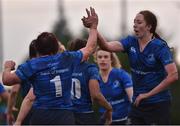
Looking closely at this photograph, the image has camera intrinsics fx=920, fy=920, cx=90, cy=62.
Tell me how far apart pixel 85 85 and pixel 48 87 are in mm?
2152

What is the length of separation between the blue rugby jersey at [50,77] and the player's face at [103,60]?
151 inches

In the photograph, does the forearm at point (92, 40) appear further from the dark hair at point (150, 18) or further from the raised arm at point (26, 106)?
the raised arm at point (26, 106)

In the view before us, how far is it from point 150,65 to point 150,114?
675 mm

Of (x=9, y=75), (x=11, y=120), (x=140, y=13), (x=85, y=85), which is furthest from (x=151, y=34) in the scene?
(x=11, y=120)

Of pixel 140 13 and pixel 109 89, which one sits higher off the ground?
pixel 140 13

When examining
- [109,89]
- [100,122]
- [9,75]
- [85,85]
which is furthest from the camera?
[109,89]

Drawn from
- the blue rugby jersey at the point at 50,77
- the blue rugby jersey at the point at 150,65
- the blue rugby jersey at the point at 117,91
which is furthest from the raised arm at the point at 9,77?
the blue rugby jersey at the point at 117,91

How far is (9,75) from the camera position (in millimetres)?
10828

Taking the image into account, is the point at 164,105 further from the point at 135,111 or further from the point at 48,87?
the point at 48,87

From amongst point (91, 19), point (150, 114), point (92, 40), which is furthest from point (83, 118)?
point (91, 19)

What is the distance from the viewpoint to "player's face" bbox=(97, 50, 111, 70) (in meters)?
14.8

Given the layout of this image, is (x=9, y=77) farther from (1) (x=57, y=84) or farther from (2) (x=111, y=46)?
(2) (x=111, y=46)

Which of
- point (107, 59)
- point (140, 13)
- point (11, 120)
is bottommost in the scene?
point (11, 120)

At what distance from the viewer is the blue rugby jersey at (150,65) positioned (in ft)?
39.4
